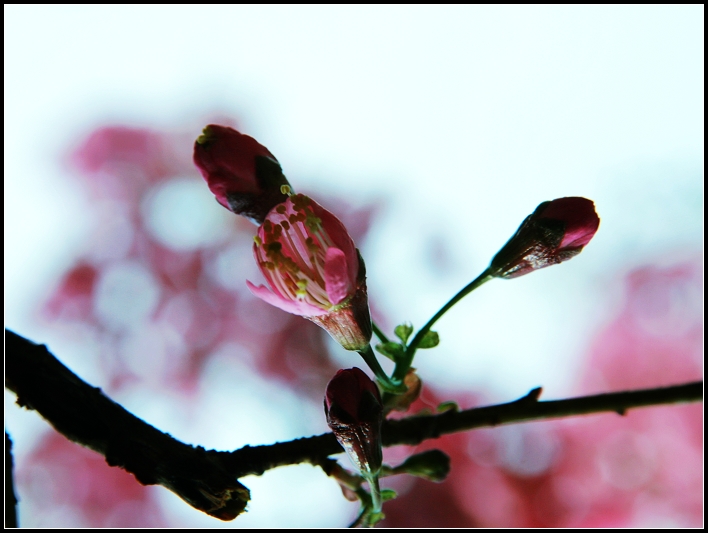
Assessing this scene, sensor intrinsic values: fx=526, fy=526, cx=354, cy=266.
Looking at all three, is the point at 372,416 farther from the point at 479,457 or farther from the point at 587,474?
the point at 587,474

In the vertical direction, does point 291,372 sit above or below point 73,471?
above

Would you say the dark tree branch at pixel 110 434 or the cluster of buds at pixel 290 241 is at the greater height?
the cluster of buds at pixel 290 241

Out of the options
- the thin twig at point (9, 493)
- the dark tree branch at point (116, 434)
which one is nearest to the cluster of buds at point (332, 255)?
the dark tree branch at point (116, 434)

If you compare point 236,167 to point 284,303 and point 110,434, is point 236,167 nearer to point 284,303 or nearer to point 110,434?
point 284,303

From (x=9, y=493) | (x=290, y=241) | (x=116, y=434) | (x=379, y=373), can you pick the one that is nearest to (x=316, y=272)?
(x=290, y=241)

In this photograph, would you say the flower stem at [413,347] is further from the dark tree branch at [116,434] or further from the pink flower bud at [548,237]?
the dark tree branch at [116,434]

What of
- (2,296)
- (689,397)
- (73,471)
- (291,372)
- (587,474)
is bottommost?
(587,474)

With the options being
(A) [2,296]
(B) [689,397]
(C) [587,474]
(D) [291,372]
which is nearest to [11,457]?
(A) [2,296]

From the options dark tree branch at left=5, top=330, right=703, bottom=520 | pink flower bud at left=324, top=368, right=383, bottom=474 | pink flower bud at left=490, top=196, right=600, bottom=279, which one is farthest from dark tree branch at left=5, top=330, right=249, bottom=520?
pink flower bud at left=490, top=196, right=600, bottom=279
